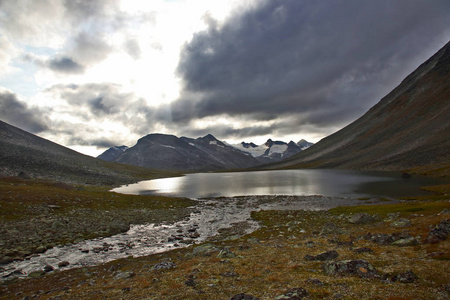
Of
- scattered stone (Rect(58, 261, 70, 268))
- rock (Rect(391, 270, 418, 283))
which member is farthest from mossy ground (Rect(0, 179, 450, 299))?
scattered stone (Rect(58, 261, 70, 268))

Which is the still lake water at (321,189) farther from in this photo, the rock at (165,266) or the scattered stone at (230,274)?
the rock at (165,266)

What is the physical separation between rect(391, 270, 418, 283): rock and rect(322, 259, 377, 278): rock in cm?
116

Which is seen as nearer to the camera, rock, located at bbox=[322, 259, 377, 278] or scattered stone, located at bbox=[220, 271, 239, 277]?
rock, located at bbox=[322, 259, 377, 278]

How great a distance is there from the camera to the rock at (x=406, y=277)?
44.4 ft

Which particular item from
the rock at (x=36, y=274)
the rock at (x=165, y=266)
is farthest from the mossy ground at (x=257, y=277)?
the rock at (x=36, y=274)

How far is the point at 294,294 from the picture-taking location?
12.7 meters

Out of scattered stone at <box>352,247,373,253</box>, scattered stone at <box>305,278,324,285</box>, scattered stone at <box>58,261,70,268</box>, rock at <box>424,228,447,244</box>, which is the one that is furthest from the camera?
scattered stone at <box>58,261,70,268</box>

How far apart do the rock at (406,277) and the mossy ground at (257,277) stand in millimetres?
367

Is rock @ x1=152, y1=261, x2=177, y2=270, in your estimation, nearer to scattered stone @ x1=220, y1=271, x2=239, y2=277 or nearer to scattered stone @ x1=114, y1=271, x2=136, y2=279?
scattered stone @ x1=114, y1=271, x2=136, y2=279

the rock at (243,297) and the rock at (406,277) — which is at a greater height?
the rock at (406,277)

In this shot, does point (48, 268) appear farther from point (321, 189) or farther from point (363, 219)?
point (321, 189)

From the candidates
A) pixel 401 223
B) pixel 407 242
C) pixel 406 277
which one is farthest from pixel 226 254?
pixel 401 223

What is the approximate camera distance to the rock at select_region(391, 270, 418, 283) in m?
13.5

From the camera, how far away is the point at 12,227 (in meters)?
33.5
